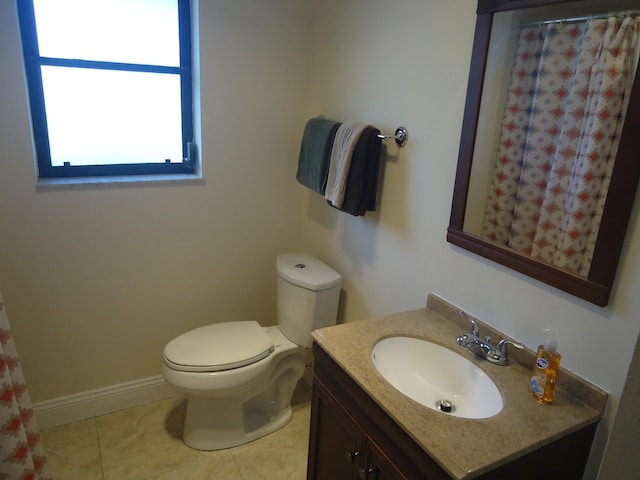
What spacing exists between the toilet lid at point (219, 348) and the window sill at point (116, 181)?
2.31ft

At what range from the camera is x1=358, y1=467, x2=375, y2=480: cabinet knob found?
1270 mm

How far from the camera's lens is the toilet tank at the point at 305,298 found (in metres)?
2.05

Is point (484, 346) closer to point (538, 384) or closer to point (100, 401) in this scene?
point (538, 384)

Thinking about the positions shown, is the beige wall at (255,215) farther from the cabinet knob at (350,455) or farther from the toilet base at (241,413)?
the cabinet knob at (350,455)

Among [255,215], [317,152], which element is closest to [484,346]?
[317,152]

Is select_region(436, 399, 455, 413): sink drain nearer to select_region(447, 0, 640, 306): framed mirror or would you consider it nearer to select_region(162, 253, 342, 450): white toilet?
select_region(447, 0, 640, 306): framed mirror

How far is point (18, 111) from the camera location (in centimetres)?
175

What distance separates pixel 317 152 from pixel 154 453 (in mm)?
1521

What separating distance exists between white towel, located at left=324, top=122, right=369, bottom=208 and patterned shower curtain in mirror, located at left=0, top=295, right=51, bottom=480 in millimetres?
1186

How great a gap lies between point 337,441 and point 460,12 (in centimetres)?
141

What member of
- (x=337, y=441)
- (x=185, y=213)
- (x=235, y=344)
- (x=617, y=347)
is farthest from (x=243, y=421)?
(x=617, y=347)

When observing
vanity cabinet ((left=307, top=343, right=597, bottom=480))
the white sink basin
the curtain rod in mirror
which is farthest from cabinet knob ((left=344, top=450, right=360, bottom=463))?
the curtain rod in mirror

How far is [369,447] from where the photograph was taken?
1.26 metres

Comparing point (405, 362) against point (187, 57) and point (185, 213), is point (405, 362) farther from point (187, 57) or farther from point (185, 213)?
point (187, 57)
